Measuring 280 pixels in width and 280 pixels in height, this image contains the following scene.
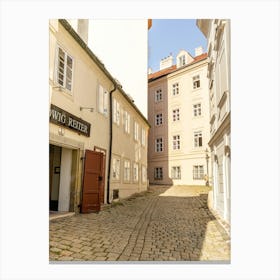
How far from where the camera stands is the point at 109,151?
8.61 m

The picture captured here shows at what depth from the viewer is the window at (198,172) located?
16.5 meters

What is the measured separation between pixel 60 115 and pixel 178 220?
11.2 feet

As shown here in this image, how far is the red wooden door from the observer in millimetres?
6422

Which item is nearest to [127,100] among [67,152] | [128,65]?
[128,65]

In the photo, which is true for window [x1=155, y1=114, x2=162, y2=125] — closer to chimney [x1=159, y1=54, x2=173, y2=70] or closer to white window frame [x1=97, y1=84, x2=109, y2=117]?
chimney [x1=159, y1=54, x2=173, y2=70]

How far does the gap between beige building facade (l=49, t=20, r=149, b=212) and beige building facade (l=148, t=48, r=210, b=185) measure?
8235 millimetres

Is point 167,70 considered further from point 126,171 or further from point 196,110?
point 126,171

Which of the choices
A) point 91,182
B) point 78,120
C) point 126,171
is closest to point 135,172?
point 126,171

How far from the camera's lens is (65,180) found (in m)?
6.26

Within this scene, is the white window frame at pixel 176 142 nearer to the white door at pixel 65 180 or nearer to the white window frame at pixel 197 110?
the white window frame at pixel 197 110

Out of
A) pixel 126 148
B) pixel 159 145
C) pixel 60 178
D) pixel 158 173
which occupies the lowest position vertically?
pixel 158 173

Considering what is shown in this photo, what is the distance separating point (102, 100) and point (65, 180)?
9.48ft

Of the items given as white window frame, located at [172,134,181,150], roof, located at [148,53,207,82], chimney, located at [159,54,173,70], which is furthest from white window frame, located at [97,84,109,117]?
chimney, located at [159,54,173,70]
